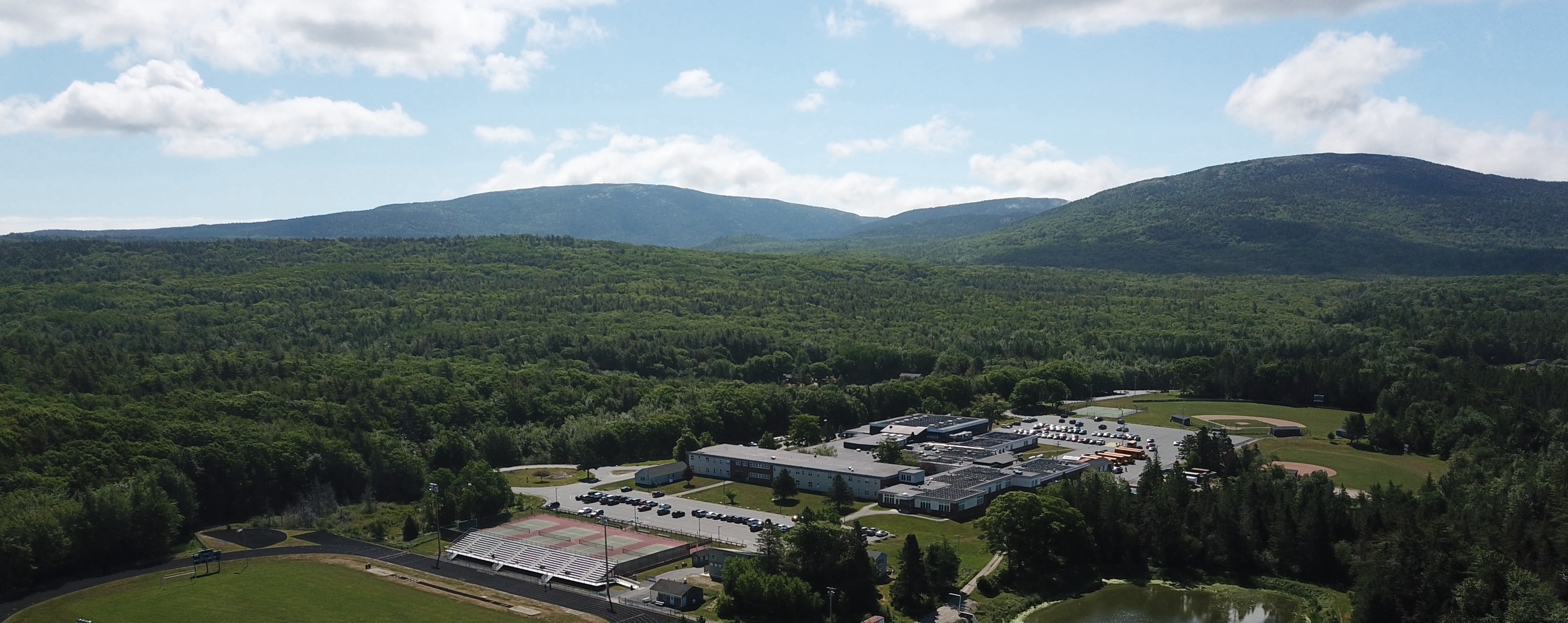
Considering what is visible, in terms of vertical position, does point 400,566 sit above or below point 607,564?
below

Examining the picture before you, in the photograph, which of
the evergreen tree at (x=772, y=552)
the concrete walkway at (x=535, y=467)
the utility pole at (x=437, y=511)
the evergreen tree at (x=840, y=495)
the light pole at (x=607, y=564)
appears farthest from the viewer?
the concrete walkway at (x=535, y=467)

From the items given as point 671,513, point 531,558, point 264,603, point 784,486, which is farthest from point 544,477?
point 264,603

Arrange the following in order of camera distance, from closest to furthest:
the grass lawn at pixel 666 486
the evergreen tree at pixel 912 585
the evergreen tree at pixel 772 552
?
the evergreen tree at pixel 912 585
the evergreen tree at pixel 772 552
the grass lawn at pixel 666 486

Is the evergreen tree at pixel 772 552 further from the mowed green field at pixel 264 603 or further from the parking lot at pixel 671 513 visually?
the mowed green field at pixel 264 603

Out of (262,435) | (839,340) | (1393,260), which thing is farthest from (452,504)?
(1393,260)

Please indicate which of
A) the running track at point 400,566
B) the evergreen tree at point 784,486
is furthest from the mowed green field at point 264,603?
the evergreen tree at point 784,486

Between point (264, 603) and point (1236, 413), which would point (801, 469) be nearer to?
point (264, 603)

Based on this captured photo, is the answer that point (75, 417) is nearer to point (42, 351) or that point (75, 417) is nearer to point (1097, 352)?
point (42, 351)
